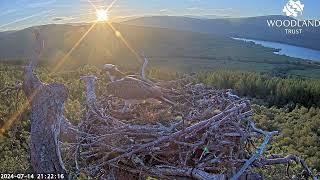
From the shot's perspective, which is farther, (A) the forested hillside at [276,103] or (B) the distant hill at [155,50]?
(B) the distant hill at [155,50]

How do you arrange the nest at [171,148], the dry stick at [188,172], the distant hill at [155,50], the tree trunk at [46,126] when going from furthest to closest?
the distant hill at [155,50] < the nest at [171,148] < the dry stick at [188,172] < the tree trunk at [46,126]

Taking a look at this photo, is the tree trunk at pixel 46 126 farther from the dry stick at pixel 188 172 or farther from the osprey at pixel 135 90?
the osprey at pixel 135 90

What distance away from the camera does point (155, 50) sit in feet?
419

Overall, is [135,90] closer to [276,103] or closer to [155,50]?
[276,103]

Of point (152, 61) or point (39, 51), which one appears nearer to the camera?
point (39, 51)

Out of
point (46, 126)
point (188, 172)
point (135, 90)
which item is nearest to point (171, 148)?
point (188, 172)

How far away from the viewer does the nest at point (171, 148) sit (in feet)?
15.8

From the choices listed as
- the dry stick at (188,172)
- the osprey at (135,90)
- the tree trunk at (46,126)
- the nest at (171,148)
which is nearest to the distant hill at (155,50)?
the osprey at (135,90)

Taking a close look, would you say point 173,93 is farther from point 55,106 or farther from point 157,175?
point 55,106

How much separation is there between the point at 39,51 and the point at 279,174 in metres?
3.71

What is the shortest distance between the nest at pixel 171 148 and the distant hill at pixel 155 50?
7031cm

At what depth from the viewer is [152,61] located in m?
105

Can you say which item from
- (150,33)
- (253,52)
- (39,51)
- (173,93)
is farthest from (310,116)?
(150,33)

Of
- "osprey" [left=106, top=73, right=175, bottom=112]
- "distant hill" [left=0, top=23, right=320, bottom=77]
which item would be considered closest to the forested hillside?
"osprey" [left=106, top=73, right=175, bottom=112]
